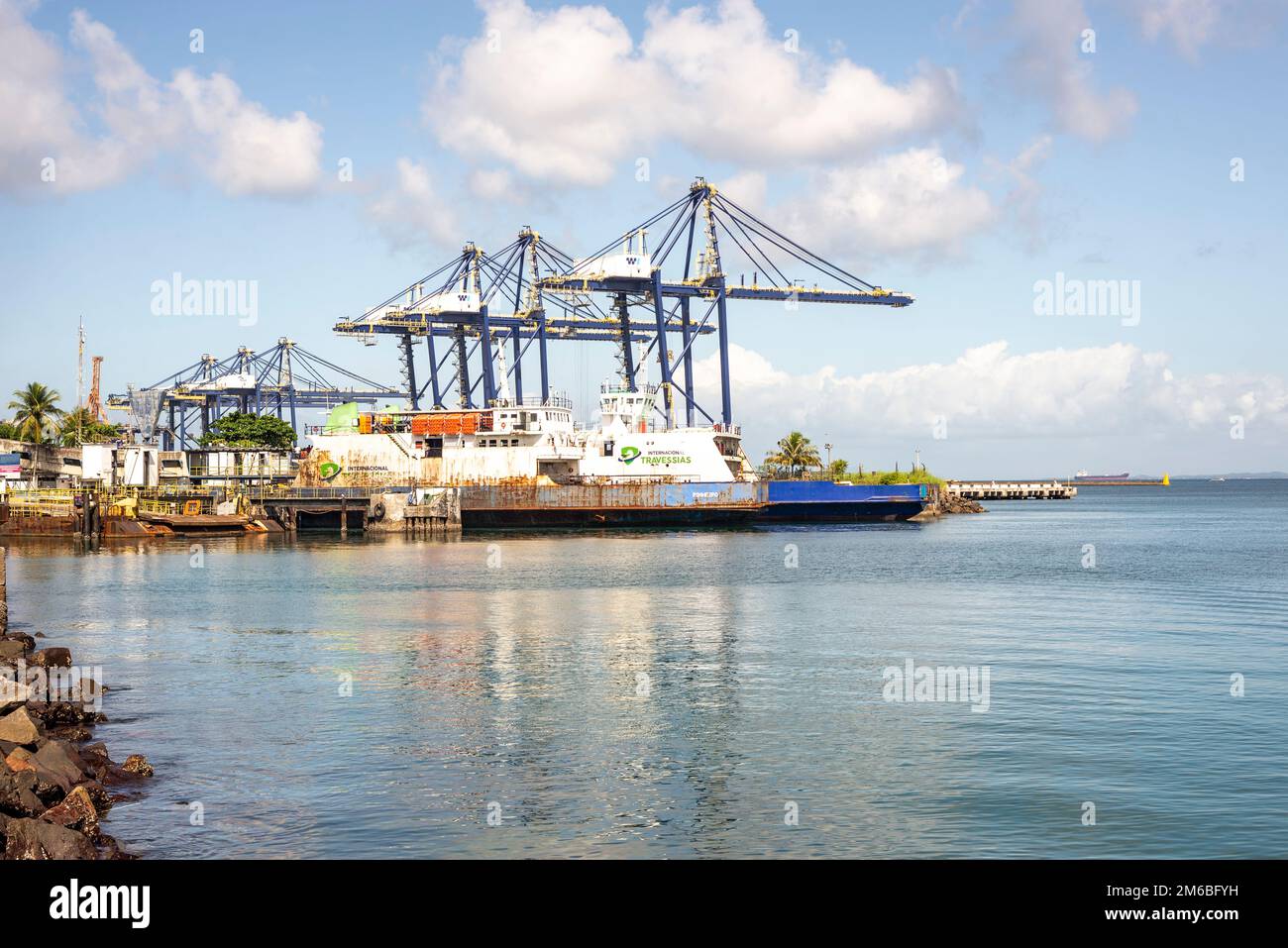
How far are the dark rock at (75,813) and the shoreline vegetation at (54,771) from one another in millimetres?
11

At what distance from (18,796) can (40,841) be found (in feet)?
5.18

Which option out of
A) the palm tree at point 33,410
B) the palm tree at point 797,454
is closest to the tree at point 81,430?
the palm tree at point 33,410

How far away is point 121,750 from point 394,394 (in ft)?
458

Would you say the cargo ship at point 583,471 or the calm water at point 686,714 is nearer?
the calm water at point 686,714

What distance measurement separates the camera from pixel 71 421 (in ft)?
380

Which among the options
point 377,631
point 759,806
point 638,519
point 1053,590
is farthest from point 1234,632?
point 638,519

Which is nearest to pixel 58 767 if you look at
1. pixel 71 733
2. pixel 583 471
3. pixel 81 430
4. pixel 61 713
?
pixel 71 733

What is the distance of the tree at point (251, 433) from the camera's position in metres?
116

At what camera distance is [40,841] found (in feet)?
38.9

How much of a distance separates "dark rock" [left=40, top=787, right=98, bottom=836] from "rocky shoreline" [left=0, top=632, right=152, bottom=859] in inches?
0.4

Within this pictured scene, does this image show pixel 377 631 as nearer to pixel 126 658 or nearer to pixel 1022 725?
pixel 126 658

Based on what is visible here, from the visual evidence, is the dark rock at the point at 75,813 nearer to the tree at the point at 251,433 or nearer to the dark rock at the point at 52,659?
the dark rock at the point at 52,659

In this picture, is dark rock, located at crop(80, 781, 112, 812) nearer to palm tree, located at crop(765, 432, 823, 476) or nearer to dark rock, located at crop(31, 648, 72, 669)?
dark rock, located at crop(31, 648, 72, 669)

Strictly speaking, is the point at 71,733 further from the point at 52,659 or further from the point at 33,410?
the point at 33,410
